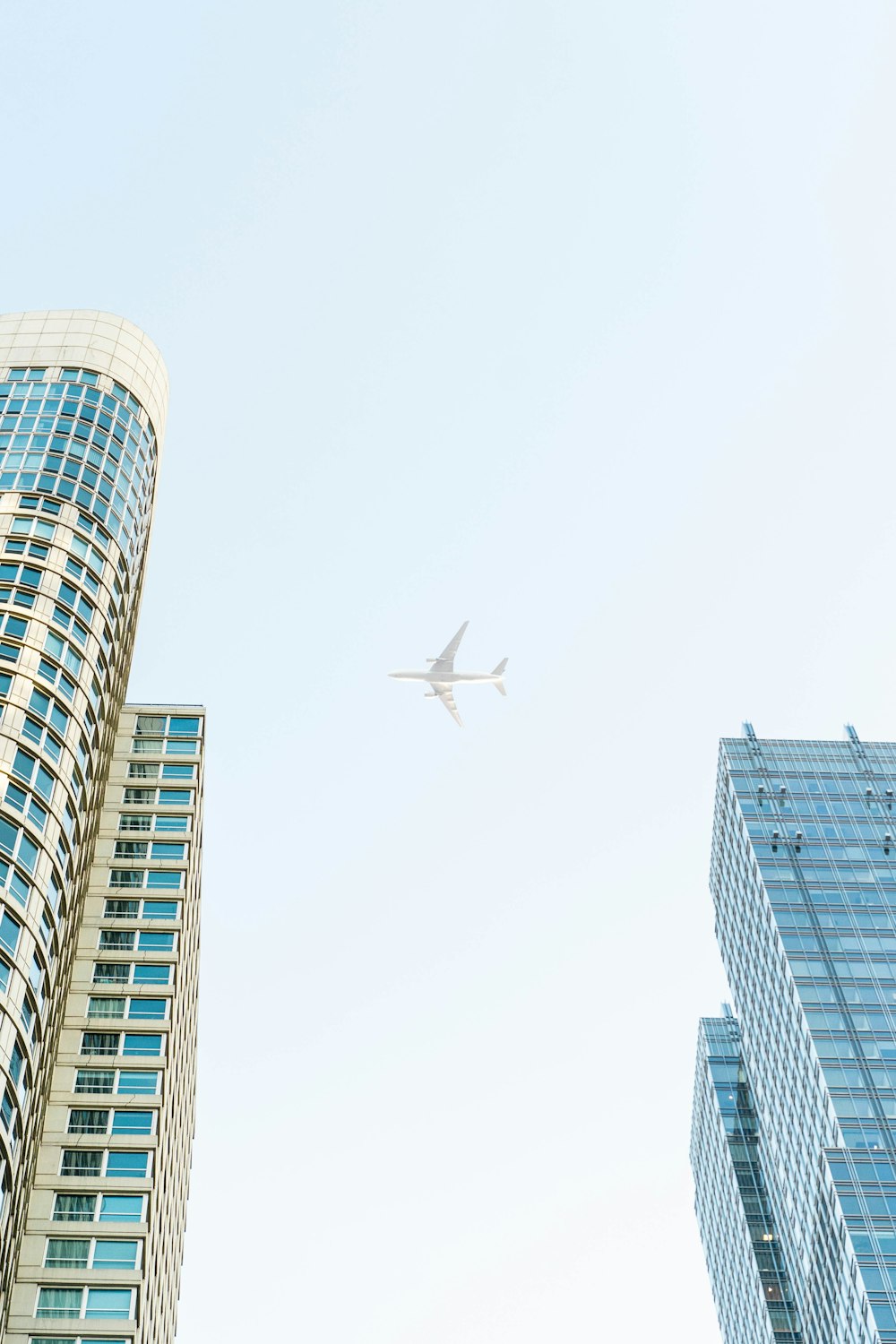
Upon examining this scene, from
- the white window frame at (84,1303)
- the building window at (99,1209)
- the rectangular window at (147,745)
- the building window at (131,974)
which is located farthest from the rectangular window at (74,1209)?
the rectangular window at (147,745)

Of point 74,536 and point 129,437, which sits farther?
point 129,437

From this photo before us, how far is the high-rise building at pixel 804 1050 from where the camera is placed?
11006cm

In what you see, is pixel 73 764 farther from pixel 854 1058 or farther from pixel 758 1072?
pixel 758 1072

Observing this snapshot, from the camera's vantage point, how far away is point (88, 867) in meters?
85.9

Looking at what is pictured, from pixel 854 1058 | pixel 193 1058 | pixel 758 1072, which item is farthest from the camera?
pixel 758 1072

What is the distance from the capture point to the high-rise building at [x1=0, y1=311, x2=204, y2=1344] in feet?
227

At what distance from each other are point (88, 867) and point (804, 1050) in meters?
61.9

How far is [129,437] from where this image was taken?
334ft

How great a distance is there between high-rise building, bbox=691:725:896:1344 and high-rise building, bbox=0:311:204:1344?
1876 inches

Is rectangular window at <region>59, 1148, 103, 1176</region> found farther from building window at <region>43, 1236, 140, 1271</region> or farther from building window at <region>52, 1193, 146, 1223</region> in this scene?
building window at <region>43, 1236, 140, 1271</region>

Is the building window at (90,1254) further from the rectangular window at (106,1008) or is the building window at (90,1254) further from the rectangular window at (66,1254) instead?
the rectangular window at (106,1008)

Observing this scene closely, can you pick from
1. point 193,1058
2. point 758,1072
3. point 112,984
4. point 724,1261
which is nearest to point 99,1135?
point 112,984

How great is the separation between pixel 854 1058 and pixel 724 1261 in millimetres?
55742

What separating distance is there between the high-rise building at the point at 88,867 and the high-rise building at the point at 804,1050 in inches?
1876
